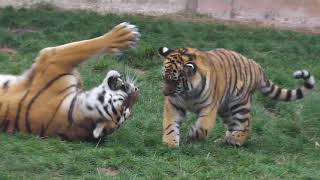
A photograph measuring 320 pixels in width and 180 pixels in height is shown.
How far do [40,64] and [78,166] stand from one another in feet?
3.55

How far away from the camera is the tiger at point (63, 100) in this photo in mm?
5461

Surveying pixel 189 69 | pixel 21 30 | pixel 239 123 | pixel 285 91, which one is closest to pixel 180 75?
pixel 189 69

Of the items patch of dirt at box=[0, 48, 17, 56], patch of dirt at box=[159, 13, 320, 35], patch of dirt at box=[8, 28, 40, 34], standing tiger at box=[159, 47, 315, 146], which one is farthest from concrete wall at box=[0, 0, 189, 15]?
standing tiger at box=[159, 47, 315, 146]

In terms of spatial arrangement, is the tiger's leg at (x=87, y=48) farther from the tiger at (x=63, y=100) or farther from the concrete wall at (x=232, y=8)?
the concrete wall at (x=232, y=8)

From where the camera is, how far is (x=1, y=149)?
5.14 m

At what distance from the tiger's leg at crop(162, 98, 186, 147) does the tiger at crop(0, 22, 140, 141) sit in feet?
1.12

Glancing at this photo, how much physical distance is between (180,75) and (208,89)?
0.89ft

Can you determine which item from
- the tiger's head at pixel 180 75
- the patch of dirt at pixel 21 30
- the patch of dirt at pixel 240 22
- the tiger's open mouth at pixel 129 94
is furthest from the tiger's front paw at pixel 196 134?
the patch of dirt at pixel 240 22

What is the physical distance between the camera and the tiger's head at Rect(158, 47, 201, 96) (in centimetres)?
571

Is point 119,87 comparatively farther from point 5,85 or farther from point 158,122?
point 158,122

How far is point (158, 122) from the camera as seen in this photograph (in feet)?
21.9

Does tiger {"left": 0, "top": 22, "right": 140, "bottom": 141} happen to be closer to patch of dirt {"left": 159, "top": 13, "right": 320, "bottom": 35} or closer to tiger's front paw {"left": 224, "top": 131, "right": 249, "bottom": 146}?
tiger's front paw {"left": 224, "top": 131, "right": 249, "bottom": 146}

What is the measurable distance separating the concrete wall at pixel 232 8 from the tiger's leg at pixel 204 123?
699 cm

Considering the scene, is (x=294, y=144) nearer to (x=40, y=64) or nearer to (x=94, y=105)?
(x=94, y=105)
